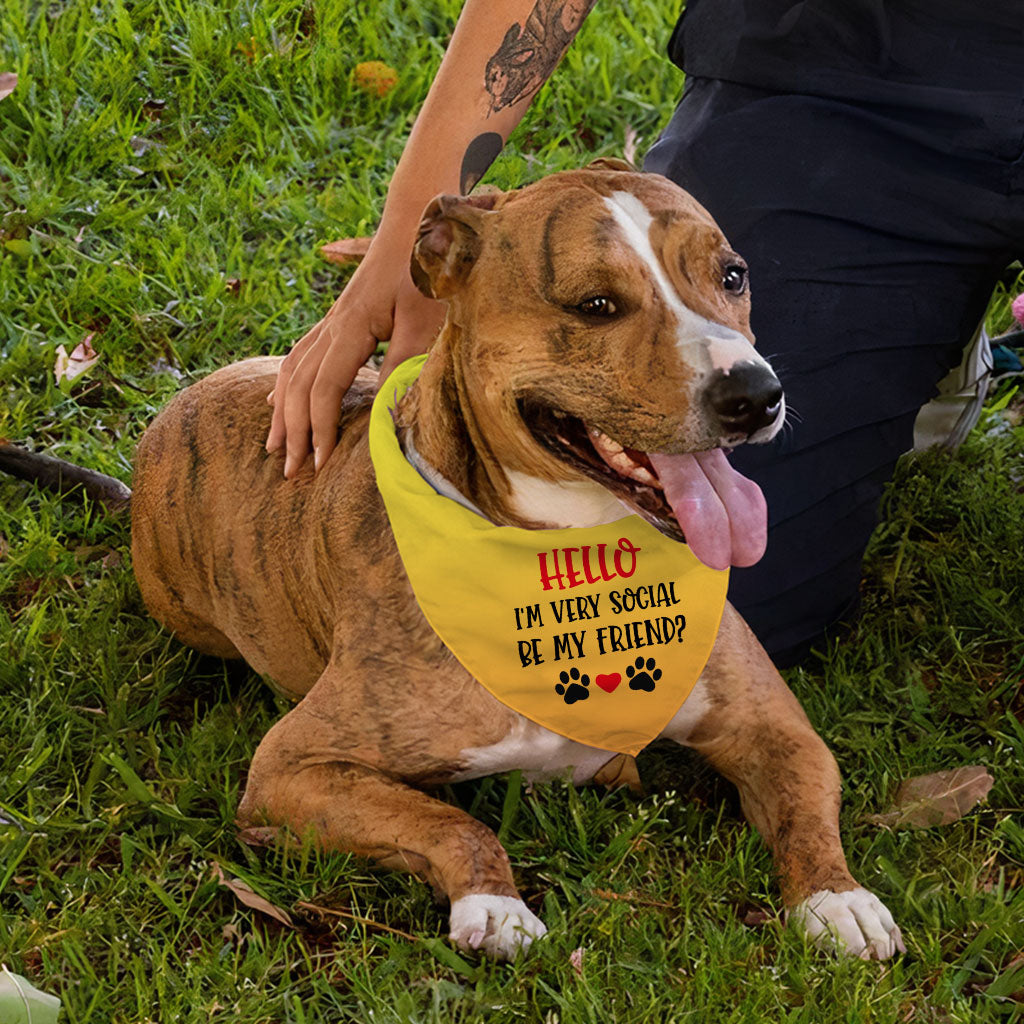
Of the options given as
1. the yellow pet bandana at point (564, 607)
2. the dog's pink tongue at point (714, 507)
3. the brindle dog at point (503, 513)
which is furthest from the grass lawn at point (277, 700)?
the dog's pink tongue at point (714, 507)

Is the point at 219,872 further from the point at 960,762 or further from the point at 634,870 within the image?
the point at 960,762

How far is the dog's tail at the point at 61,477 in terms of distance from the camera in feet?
13.6

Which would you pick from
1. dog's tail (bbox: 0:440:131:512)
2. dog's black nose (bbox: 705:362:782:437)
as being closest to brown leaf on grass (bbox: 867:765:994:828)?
dog's black nose (bbox: 705:362:782:437)

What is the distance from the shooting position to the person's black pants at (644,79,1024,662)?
369 cm

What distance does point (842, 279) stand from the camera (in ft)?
12.5

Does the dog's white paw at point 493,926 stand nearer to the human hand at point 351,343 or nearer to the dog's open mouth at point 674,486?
the dog's open mouth at point 674,486

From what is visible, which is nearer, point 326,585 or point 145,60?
point 326,585

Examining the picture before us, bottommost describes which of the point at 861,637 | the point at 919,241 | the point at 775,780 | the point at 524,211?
the point at 861,637

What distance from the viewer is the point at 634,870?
9.66 ft

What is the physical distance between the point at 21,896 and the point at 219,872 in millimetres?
396

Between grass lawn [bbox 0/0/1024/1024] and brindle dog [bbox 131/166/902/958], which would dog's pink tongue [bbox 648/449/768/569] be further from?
grass lawn [bbox 0/0/1024/1024]

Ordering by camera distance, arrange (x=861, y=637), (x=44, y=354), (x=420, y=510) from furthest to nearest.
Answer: (x=44, y=354) < (x=861, y=637) < (x=420, y=510)

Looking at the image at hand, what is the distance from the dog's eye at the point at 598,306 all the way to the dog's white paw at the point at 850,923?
113 cm

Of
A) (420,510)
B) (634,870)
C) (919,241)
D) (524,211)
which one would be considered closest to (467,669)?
(420,510)
